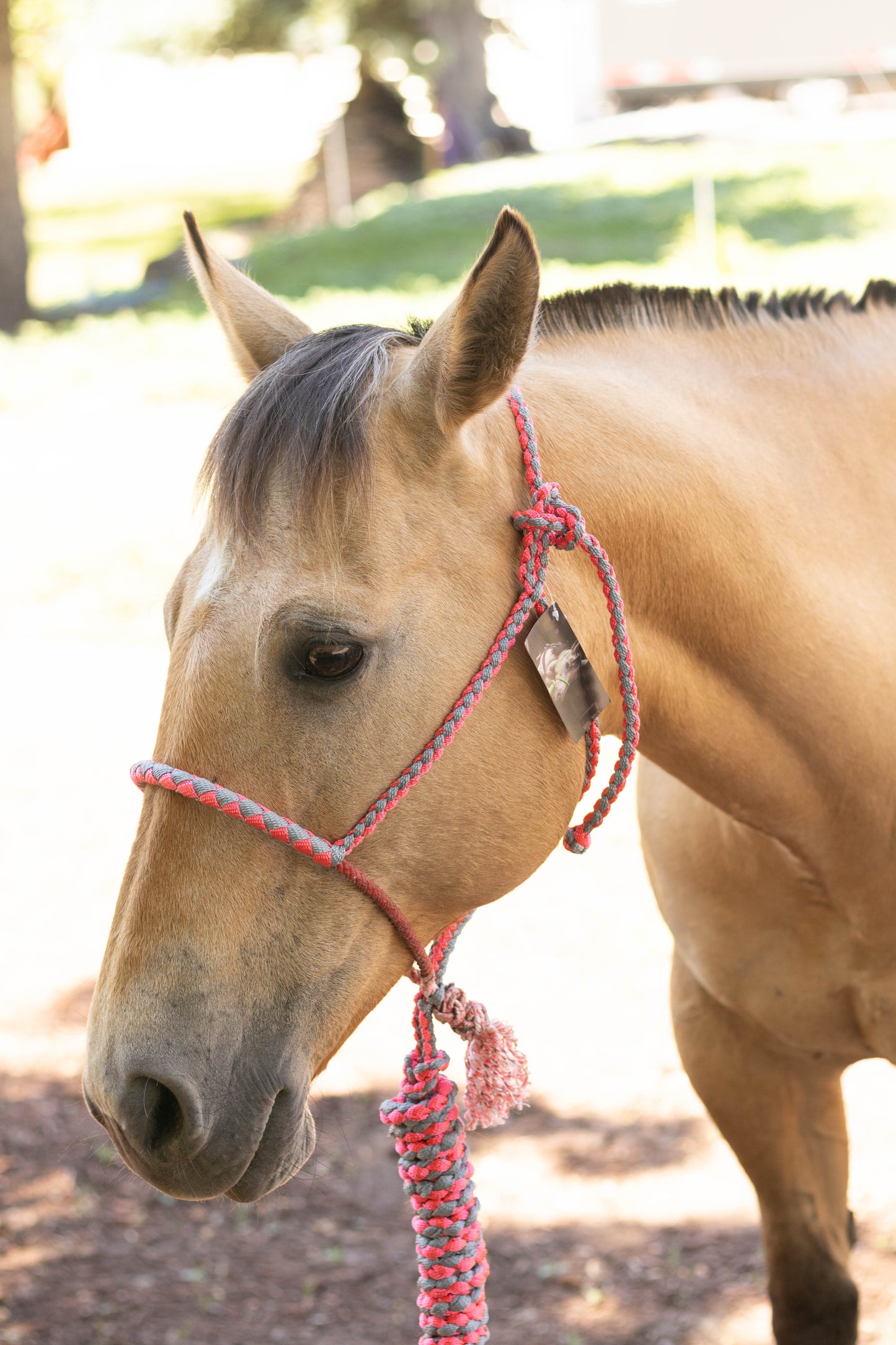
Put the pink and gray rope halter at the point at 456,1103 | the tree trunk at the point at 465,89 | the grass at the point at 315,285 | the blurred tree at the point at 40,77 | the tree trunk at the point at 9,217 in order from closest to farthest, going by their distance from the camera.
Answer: the pink and gray rope halter at the point at 456,1103, the grass at the point at 315,285, the tree trunk at the point at 9,217, the blurred tree at the point at 40,77, the tree trunk at the point at 465,89

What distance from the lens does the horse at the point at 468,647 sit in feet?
4.99

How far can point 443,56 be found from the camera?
22.2 m

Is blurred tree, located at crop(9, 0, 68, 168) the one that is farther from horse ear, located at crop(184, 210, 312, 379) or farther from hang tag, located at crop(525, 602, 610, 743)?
hang tag, located at crop(525, 602, 610, 743)

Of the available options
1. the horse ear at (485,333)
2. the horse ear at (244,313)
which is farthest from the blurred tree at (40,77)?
the horse ear at (485,333)

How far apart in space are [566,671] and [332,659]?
12.1 inches

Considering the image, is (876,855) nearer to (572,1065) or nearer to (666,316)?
(666,316)

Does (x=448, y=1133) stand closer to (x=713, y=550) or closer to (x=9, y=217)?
(x=713, y=550)

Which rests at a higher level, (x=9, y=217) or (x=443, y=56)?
(x=443, y=56)

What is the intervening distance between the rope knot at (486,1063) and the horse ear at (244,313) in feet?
3.14

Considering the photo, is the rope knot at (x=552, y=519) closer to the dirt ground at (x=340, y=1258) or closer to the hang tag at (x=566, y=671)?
the hang tag at (x=566, y=671)

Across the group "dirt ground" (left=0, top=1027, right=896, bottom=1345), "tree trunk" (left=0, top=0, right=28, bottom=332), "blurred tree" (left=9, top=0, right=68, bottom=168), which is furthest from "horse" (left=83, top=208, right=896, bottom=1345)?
"blurred tree" (left=9, top=0, right=68, bottom=168)

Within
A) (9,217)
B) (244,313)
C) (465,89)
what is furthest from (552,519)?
(465,89)

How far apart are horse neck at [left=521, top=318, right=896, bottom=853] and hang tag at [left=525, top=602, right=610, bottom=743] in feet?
0.12

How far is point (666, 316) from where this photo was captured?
2.02 meters
